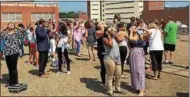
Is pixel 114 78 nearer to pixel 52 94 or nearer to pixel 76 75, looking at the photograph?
pixel 52 94

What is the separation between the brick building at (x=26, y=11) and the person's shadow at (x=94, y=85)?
64.1m

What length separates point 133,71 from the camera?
8836 mm

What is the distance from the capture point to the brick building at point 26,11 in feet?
245

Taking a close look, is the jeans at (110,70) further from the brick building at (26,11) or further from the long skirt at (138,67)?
the brick building at (26,11)

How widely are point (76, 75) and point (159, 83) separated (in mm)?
2620

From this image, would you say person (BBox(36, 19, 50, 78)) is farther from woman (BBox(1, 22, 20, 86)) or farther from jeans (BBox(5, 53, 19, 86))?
jeans (BBox(5, 53, 19, 86))

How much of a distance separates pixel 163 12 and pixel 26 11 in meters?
29.8

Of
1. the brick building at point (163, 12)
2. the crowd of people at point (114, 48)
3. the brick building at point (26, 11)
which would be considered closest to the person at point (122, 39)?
the crowd of people at point (114, 48)

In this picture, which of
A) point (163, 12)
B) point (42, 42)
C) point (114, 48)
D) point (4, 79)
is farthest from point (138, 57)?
point (163, 12)

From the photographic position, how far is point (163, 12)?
3243 inches

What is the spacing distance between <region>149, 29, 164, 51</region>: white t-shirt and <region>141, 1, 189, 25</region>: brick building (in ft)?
219

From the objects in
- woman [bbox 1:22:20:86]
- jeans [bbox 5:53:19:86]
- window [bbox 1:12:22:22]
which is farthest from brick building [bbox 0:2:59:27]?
jeans [bbox 5:53:19:86]

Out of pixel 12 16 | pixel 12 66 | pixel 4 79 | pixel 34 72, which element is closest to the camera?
pixel 12 66

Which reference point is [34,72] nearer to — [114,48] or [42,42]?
[42,42]
